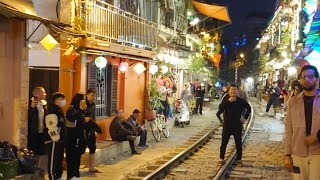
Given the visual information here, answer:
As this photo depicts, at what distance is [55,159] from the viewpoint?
31.7 ft

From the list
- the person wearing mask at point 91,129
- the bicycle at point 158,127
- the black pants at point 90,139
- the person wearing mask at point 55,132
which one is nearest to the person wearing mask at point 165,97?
the bicycle at point 158,127

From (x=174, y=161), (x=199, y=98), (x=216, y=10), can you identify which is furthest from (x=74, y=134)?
(x=199, y=98)

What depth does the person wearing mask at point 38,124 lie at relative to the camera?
9.77 metres

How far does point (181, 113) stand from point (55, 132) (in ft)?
47.5

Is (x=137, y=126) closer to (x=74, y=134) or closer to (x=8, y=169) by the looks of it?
(x=74, y=134)

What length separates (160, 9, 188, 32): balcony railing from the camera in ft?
89.7

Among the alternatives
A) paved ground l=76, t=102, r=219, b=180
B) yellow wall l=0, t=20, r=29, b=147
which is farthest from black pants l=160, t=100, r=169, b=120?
yellow wall l=0, t=20, r=29, b=147

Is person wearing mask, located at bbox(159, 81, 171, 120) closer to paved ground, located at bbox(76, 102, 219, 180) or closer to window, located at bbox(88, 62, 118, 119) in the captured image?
paved ground, located at bbox(76, 102, 219, 180)

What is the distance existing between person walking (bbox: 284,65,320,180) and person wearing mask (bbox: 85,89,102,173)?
6134 millimetres

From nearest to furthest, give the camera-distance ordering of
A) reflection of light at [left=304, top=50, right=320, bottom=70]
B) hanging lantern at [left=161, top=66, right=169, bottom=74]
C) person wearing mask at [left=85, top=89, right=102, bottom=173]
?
person wearing mask at [left=85, top=89, right=102, bottom=173], reflection of light at [left=304, top=50, right=320, bottom=70], hanging lantern at [left=161, top=66, right=169, bottom=74]

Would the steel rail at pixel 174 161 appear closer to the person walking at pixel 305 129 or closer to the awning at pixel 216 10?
the person walking at pixel 305 129

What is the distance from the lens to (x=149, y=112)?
18.4m

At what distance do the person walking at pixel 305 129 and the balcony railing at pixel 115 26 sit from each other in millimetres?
8768

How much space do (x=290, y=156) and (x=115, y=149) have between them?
29.5ft
